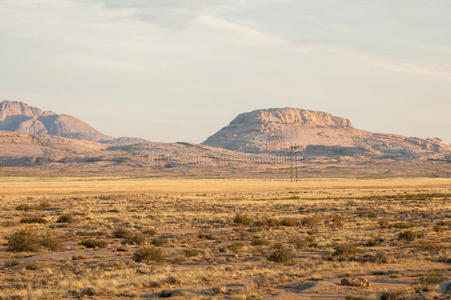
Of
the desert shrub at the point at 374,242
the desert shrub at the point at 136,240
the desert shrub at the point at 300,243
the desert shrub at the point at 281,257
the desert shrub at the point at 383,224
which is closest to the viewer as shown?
the desert shrub at the point at 281,257

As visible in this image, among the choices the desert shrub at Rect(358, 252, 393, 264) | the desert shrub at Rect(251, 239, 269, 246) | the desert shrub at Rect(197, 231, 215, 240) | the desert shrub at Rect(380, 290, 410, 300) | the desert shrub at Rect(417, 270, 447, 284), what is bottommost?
the desert shrub at Rect(197, 231, 215, 240)

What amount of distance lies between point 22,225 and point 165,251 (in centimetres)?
1638

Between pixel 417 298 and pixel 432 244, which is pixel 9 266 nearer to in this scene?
pixel 417 298

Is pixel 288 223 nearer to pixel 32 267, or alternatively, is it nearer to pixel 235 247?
pixel 235 247

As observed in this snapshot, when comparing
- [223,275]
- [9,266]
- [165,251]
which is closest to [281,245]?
[165,251]

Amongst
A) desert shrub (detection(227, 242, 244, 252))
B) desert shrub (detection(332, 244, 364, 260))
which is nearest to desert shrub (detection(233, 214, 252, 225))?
desert shrub (detection(227, 242, 244, 252))

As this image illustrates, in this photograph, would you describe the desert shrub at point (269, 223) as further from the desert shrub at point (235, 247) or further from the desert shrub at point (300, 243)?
the desert shrub at point (235, 247)

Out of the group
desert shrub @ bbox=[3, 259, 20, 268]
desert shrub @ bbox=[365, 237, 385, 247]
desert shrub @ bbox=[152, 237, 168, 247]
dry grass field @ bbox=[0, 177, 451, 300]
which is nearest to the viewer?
dry grass field @ bbox=[0, 177, 451, 300]

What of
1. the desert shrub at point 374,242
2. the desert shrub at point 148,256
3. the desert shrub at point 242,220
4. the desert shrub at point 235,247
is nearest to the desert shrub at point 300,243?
the desert shrub at point 235,247

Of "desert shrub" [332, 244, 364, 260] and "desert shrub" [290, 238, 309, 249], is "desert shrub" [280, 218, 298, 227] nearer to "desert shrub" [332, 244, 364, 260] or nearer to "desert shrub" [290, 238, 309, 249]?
"desert shrub" [290, 238, 309, 249]

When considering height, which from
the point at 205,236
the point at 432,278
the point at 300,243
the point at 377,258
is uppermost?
the point at 432,278

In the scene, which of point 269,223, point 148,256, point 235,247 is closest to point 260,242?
point 235,247

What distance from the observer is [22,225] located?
3794 centimetres

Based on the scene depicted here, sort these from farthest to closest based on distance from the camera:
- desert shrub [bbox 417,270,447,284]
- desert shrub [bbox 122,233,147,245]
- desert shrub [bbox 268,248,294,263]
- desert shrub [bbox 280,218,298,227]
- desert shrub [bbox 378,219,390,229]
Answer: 1. desert shrub [bbox 280,218,298,227]
2. desert shrub [bbox 378,219,390,229]
3. desert shrub [bbox 122,233,147,245]
4. desert shrub [bbox 268,248,294,263]
5. desert shrub [bbox 417,270,447,284]
